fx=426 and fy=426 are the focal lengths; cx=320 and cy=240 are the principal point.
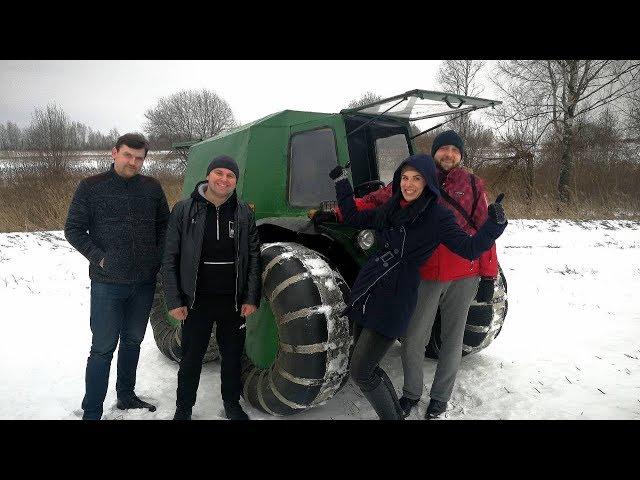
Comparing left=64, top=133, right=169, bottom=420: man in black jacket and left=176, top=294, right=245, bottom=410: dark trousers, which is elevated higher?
left=64, top=133, right=169, bottom=420: man in black jacket

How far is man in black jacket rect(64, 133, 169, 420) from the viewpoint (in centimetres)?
294

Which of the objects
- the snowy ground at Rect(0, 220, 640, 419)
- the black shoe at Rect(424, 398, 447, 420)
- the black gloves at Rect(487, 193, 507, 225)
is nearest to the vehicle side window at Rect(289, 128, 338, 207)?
the black gloves at Rect(487, 193, 507, 225)

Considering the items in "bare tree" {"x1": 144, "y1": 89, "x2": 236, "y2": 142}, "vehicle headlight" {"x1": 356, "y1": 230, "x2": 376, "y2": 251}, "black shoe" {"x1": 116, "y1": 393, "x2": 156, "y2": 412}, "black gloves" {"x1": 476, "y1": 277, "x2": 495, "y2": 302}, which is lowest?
"black shoe" {"x1": 116, "y1": 393, "x2": 156, "y2": 412}

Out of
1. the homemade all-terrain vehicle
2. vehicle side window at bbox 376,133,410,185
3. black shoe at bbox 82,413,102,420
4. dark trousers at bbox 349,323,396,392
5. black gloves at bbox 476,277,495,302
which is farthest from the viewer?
vehicle side window at bbox 376,133,410,185

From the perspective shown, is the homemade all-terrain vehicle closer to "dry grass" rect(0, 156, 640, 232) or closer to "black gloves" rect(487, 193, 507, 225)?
"black gloves" rect(487, 193, 507, 225)

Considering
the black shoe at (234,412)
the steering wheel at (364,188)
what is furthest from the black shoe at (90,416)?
the steering wheel at (364,188)

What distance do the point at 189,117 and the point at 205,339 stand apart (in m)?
13.2

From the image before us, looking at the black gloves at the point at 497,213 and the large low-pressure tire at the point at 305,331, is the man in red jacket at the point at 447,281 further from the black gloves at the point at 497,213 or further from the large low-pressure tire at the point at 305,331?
the large low-pressure tire at the point at 305,331

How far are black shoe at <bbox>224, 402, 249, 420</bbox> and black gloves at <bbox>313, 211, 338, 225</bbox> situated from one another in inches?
58.3

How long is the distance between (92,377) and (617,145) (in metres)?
14.4

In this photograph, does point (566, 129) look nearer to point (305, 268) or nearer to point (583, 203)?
point (583, 203)

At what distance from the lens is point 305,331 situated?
271 cm

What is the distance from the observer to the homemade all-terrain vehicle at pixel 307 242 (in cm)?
276

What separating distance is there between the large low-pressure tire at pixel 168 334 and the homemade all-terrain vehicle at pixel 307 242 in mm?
12
